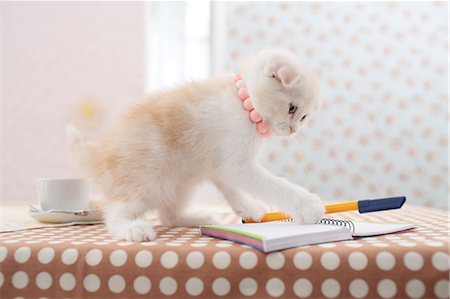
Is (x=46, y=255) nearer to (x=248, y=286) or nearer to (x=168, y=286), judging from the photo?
(x=168, y=286)

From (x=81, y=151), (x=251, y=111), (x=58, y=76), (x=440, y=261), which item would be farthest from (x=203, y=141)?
(x=58, y=76)

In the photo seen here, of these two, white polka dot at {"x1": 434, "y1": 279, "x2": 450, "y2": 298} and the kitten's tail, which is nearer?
white polka dot at {"x1": 434, "y1": 279, "x2": 450, "y2": 298}

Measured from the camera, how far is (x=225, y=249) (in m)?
0.71

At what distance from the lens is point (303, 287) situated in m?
0.66

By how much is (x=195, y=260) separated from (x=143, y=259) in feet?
0.28

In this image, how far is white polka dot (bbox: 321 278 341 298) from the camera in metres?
0.65

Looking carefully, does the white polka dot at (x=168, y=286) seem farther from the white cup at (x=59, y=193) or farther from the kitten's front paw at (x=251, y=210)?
the white cup at (x=59, y=193)

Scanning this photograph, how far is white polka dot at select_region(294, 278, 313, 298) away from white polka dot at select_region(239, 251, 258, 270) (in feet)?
0.23

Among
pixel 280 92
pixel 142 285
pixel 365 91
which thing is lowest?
pixel 142 285

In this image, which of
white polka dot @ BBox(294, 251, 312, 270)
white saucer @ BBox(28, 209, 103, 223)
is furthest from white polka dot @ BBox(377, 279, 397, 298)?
white saucer @ BBox(28, 209, 103, 223)

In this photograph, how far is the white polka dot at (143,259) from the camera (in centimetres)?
70

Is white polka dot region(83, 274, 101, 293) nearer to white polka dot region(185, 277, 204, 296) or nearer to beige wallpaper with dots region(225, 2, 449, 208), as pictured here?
white polka dot region(185, 277, 204, 296)

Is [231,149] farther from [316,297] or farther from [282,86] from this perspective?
[316,297]

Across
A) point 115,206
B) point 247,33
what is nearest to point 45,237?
point 115,206
